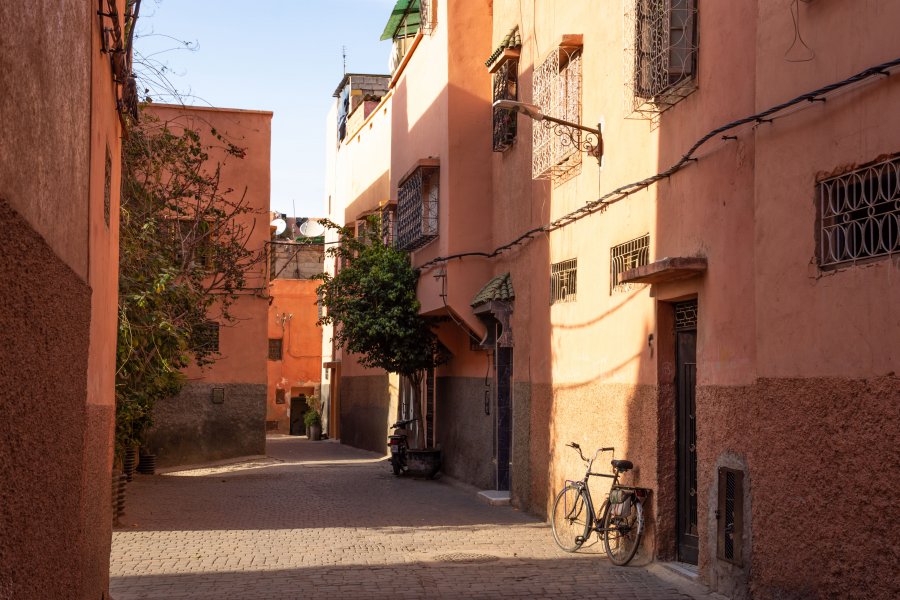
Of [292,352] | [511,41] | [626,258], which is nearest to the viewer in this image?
[626,258]

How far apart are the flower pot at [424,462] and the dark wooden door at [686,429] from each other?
39.3ft

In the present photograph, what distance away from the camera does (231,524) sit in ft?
50.1

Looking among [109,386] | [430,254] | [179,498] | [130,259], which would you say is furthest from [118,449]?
[109,386]

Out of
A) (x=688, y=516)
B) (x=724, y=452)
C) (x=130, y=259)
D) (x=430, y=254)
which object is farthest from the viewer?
(x=430, y=254)

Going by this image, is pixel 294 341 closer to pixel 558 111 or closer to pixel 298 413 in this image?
pixel 298 413

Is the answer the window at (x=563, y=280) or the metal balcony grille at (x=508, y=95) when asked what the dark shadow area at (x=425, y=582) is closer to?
the window at (x=563, y=280)

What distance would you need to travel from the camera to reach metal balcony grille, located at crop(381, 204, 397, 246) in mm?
25216

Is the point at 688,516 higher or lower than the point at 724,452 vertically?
lower

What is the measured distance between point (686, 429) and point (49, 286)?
751 cm

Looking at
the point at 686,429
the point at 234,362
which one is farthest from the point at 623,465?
the point at 234,362

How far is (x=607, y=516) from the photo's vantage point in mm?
11445

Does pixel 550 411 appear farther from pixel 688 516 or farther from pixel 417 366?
pixel 417 366

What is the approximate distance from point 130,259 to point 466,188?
6789 mm

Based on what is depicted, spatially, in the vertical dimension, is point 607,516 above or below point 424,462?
above
